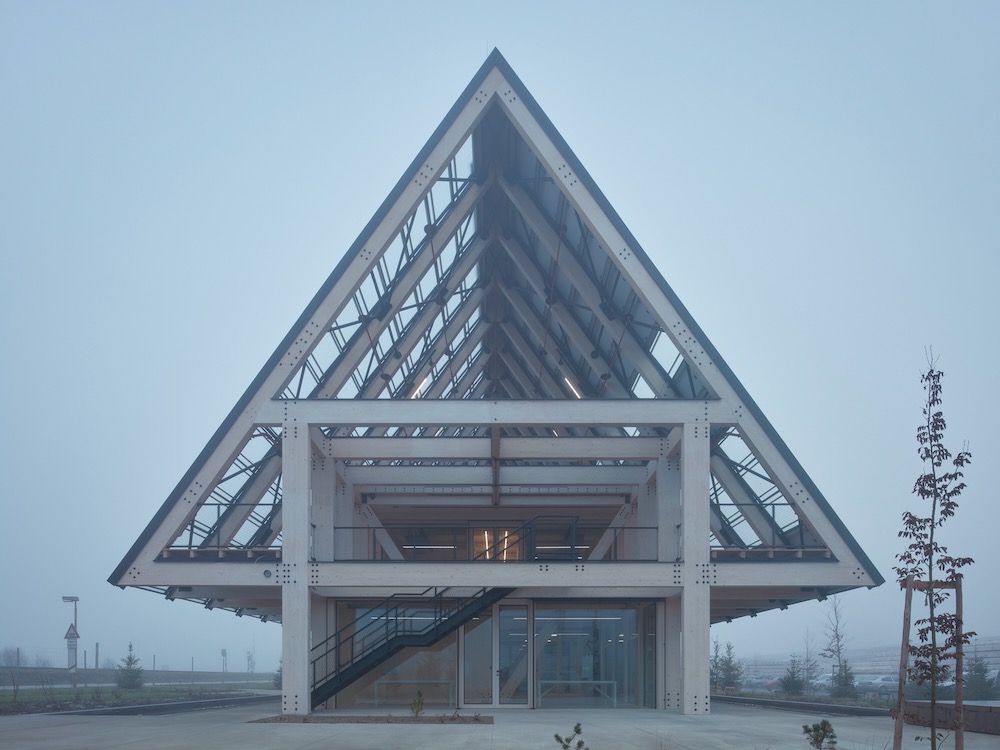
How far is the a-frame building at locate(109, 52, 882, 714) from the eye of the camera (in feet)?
82.8

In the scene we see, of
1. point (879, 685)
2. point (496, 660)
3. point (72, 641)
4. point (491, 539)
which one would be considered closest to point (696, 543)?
point (496, 660)

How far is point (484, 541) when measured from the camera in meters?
39.3

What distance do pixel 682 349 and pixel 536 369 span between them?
1601 cm

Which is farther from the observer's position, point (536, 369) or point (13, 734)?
point (536, 369)

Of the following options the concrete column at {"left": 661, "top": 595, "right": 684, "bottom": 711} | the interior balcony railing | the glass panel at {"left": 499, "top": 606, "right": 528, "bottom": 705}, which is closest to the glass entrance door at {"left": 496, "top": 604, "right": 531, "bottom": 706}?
the glass panel at {"left": 499, "top": 606, "right": 528, "bottom": 705}

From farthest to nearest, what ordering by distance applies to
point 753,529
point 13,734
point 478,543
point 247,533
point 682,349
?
point 478,543, point 247,533, point 753,529, point 682,349, point 13,734

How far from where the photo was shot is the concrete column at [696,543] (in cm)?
2447

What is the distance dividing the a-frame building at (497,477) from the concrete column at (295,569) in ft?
0.18

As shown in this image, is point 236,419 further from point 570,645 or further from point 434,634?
point 570,645

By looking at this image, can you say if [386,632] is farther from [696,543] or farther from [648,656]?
[696,543]

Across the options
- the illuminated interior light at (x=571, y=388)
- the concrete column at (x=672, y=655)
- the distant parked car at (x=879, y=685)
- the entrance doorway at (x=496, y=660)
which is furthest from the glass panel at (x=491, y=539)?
the distant parked car at (x=879, y=685)

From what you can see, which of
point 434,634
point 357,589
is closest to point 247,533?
point 357,589

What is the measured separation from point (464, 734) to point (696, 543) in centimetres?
831

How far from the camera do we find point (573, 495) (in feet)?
117
